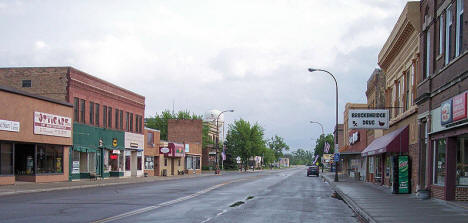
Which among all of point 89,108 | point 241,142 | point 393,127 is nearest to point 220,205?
point 393,127

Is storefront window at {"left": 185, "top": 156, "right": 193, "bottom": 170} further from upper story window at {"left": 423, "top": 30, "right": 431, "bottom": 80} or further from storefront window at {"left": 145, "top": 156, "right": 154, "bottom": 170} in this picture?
upper story window at {"left": 423, "top": 30, "right": 431, "bottom": 80}

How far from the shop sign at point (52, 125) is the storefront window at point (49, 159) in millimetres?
1097

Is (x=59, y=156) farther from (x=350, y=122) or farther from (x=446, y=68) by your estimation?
(x=446, y=68)

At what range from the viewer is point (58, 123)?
38625mm

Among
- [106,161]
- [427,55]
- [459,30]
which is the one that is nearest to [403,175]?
[427,55]

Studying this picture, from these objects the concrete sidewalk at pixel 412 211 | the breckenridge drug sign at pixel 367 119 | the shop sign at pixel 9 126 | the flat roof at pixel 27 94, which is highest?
the flat roof at pixel 27 94

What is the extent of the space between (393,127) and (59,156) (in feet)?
79.2

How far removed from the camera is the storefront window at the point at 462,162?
19.5m

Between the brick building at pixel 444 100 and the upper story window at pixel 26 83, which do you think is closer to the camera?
the brick building at pixel 444 100

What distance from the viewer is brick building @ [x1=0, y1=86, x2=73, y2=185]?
106ft

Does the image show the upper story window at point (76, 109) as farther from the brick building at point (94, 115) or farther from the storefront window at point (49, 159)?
the storefront window at point (49, 159)

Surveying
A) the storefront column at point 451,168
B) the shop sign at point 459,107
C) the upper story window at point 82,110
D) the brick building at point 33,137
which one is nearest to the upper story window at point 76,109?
the upper story window at point 82,110

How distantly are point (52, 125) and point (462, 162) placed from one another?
28.2m

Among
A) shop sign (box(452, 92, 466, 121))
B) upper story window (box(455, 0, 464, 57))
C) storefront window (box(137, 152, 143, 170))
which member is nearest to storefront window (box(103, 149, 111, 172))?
storefront window (box(137, 152, 143, 170))
